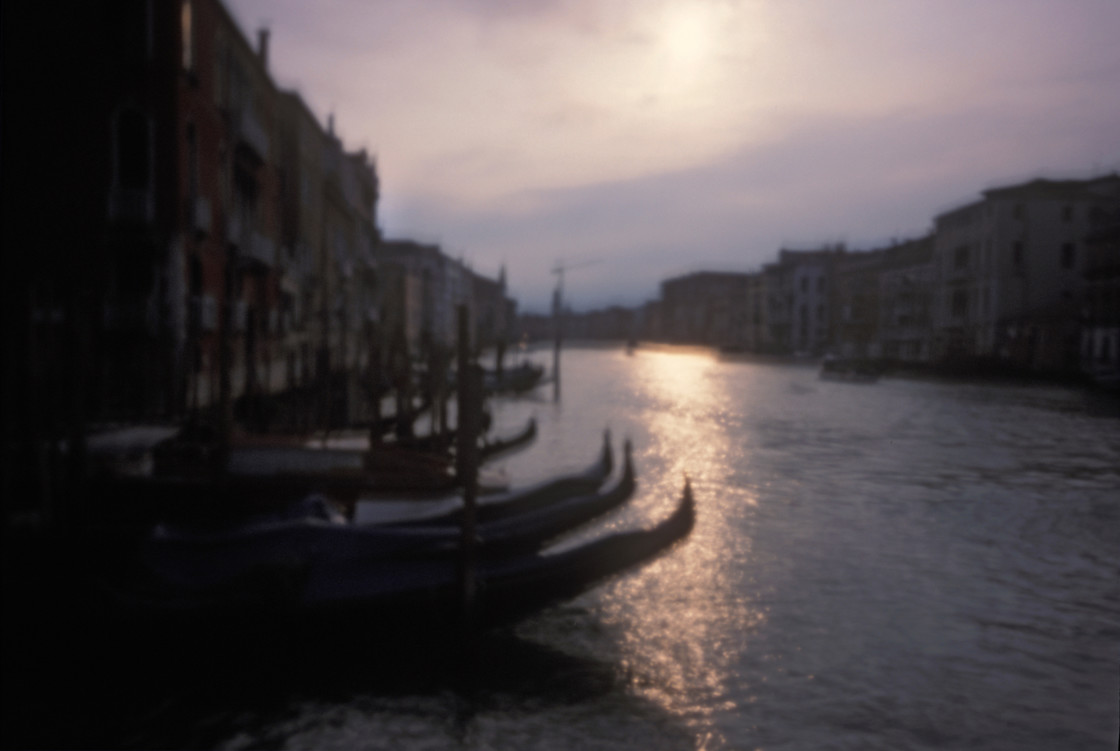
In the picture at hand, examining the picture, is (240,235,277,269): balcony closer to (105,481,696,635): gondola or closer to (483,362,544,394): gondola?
(483,362,544,394): gondola

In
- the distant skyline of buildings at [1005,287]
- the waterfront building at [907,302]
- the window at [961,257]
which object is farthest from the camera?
the waterfront building at [907,302]

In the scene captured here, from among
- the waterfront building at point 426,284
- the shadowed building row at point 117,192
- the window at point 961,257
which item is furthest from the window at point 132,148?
the waterfront building at point 426,284

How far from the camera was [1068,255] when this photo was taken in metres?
47.8

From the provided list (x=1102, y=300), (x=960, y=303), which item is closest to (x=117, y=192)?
(x=1102, y=300)

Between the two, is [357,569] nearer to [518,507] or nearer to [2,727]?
[2,727]

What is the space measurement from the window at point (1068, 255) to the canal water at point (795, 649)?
117 ft

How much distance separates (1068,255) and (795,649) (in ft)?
156

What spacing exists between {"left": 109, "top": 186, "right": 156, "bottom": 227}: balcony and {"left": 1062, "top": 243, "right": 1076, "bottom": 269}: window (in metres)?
46.5

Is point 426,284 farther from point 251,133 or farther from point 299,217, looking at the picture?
point 251,133

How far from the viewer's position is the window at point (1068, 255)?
47.7 metres

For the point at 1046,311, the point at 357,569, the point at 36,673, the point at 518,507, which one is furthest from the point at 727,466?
the point at 1046,311

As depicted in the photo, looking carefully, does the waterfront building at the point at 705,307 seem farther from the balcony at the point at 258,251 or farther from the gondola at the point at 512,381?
the balcony at the point at 258,251

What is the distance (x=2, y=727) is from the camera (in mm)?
6480

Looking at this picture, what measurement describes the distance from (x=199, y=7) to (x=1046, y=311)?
42333 millimetres
